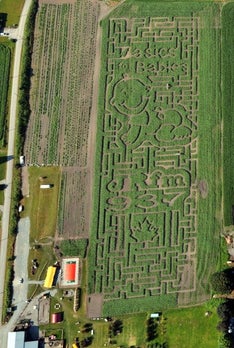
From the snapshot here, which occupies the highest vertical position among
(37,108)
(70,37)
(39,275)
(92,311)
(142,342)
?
(70,37)

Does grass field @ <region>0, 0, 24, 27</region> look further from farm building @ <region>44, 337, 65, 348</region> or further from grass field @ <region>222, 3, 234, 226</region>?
farm building @ <region>44, 337, 65, 348</region>

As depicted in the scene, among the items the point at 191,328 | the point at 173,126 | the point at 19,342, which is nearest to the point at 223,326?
the point at 191,328

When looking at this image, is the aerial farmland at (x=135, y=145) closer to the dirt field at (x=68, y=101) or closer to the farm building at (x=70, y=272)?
the dirt field at (x=68, y=101)

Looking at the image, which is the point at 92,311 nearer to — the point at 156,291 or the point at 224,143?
the point at 156,291

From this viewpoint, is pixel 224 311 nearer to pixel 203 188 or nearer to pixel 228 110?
pixel 203 188

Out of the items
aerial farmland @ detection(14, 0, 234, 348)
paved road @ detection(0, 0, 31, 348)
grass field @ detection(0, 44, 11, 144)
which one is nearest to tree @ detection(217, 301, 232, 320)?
aerial farmland @ detection(14, 0, 234, 348)

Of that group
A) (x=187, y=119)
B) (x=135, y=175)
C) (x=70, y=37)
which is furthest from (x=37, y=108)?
(x=187, y=119)
